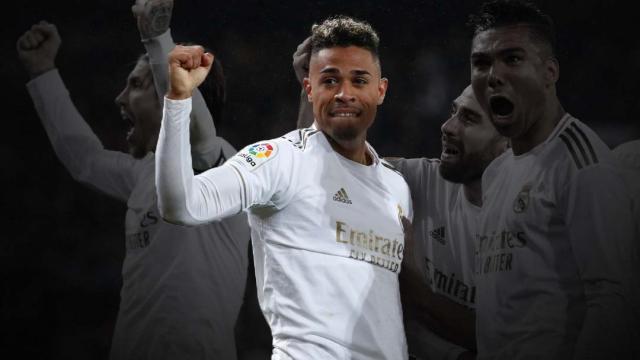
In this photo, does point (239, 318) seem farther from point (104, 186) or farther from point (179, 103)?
point (179, 103)

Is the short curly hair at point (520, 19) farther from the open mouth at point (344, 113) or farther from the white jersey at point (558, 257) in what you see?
the open mouth at point (344, 113)

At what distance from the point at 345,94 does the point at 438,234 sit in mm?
926

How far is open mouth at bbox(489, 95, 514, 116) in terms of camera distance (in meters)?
2.84

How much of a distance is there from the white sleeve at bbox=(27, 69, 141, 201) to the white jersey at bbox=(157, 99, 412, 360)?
1.25 meters

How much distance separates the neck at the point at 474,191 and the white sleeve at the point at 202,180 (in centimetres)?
109

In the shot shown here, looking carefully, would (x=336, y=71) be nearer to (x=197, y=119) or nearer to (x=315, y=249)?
(x=315, y=249)

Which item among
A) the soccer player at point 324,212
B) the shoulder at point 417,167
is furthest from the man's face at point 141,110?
the soccer player at point 324,212

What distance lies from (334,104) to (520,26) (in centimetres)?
88

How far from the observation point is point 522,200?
2.69 m

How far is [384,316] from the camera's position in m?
2.20

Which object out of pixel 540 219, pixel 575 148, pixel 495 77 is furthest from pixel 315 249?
pixel 495 77

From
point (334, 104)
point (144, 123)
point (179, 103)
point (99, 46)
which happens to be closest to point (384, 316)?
point (334, 104)

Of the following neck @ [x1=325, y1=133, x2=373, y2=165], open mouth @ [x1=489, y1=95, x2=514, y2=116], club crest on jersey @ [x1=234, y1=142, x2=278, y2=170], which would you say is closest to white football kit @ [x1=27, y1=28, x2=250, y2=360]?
neck @ [x1=325, y1=133, x2=373, y2=165]

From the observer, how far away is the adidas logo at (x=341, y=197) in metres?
2.24
